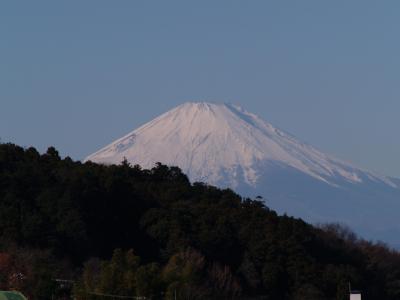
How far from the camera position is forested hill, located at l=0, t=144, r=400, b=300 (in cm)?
4131

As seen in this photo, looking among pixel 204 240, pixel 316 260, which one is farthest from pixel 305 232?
pixel 204 240

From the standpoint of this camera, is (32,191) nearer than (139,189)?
Yes

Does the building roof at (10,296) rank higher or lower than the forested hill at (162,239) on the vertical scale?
lower

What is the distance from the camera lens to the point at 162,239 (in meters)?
49.6

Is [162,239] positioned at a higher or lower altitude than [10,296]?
higher

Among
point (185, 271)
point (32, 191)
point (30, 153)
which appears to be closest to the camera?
point (185, 271)

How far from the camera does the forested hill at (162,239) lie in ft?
136

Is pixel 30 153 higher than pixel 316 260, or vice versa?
pixel 30 153

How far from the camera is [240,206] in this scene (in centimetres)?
5784

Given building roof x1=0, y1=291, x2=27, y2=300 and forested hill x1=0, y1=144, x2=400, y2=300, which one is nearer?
building roof x1=0, y1=291, x2=27, y2=300

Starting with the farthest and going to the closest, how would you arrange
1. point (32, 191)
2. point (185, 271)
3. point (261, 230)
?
point (261, 230) → point (32, 191) → point (185, 271)

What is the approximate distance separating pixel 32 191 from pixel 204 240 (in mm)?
6261

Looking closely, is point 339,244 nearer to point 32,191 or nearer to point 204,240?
point 204,240

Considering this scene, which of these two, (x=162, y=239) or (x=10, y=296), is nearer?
(x=10, y=296)
